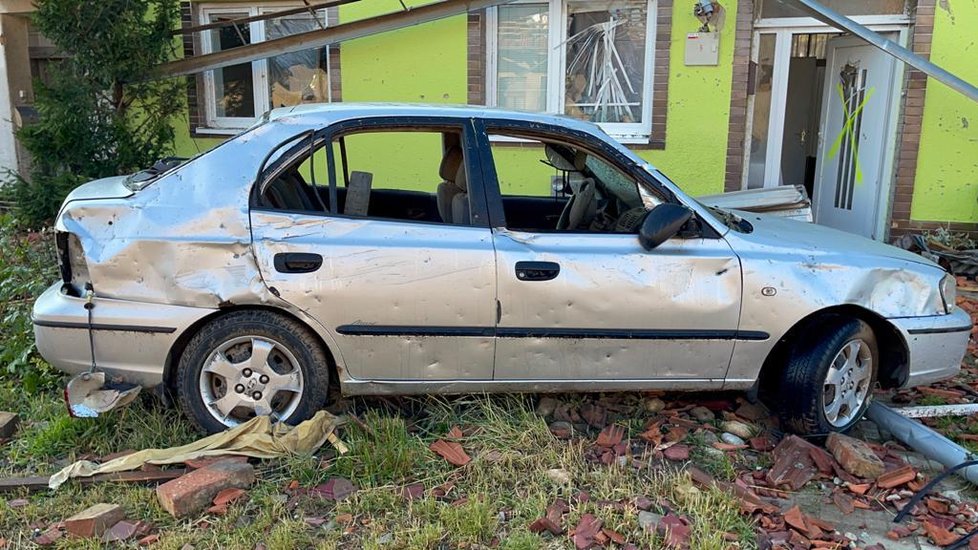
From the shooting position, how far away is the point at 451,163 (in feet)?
13.6

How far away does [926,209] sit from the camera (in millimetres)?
7750

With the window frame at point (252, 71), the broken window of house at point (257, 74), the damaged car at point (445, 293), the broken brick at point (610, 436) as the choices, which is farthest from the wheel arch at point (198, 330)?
the broken window of house at point (257, 74)

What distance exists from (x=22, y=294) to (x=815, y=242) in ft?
17.7

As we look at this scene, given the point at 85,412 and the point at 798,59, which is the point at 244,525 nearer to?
the point at 85,412

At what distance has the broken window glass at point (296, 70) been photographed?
866cm

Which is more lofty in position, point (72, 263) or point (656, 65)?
point (656, 65)

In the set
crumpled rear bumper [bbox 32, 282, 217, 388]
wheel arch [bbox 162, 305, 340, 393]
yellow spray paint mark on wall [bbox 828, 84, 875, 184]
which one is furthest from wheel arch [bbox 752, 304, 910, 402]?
yellow spray paint mark on wall [bbox 828, 84, 875, 184]

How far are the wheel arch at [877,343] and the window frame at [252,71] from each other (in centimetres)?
606

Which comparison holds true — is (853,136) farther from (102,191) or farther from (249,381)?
(102,191)

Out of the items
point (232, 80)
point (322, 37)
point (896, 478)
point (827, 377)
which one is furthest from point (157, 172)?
point (232, 80)

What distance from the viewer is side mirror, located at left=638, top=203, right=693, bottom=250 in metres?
3.60

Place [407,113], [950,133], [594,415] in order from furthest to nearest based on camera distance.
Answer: [950,133], [594,415], [407,113]

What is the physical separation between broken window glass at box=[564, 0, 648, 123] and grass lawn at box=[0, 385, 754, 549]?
502 cm

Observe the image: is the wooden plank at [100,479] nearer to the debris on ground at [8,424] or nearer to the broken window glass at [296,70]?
the debris on ground at [8,424]
